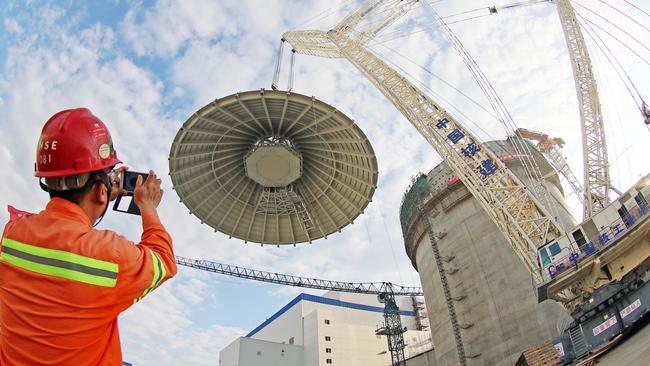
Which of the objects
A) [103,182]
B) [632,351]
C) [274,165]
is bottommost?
[103,182]

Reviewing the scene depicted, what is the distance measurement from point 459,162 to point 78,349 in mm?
43815

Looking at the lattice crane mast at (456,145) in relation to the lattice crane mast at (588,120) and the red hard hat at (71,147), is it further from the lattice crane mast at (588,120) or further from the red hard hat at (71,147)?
the red hard hat at (71,147)

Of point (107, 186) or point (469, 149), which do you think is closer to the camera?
point (107, 186)

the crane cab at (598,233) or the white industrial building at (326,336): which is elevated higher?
the white industrial building at (326,336)

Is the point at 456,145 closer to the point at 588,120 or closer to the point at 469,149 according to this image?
the point at 469,149

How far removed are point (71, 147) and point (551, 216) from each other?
134 ft

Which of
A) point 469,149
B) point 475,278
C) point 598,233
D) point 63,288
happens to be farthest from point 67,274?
point 475,278

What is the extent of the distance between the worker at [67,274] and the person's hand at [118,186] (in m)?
0.37

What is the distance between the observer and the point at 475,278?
45125 mm

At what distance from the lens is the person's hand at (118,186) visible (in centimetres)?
347

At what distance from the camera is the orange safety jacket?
241 centimetres

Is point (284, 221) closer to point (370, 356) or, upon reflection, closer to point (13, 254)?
point (13, 254)

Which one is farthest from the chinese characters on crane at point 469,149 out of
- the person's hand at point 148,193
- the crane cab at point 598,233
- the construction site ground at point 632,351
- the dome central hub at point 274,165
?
the person's hand at point 148,193

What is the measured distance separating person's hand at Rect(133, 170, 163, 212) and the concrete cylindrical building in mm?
42942
